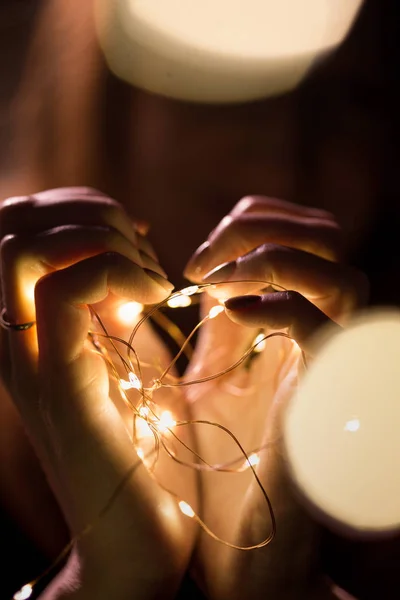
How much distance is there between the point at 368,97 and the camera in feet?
2.45

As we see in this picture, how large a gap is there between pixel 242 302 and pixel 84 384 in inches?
7.0

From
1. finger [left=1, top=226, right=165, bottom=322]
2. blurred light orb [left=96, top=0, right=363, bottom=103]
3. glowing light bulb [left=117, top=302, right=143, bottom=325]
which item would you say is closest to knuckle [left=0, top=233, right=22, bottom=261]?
finger [left=1, top=226, right=165, bottom=322]

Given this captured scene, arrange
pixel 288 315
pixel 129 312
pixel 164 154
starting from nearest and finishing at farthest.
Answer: pixel 288 315 → pixel 129 312 → pixel 164 154

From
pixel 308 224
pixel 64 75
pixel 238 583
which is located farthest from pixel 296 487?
pixel 64 75

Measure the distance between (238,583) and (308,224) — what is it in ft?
1.27

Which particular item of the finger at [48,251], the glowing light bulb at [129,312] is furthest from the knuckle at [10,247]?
the glowing light bulb at [129,312]

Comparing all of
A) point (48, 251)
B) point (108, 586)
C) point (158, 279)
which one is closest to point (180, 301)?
point (158, 279)

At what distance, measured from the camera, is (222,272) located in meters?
0.47

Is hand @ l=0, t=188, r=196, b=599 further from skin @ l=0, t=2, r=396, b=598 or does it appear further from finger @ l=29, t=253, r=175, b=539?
skin @ l=0, t=2, r=396, b=598

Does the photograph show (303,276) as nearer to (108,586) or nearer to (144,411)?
(144,411)

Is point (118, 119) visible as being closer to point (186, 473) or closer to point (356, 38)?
point (356, 38)

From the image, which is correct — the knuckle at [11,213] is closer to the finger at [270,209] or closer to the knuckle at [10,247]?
the knuckle at [10,247]

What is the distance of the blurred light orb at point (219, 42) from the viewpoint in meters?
0.57

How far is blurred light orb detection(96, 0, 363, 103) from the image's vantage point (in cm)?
57
